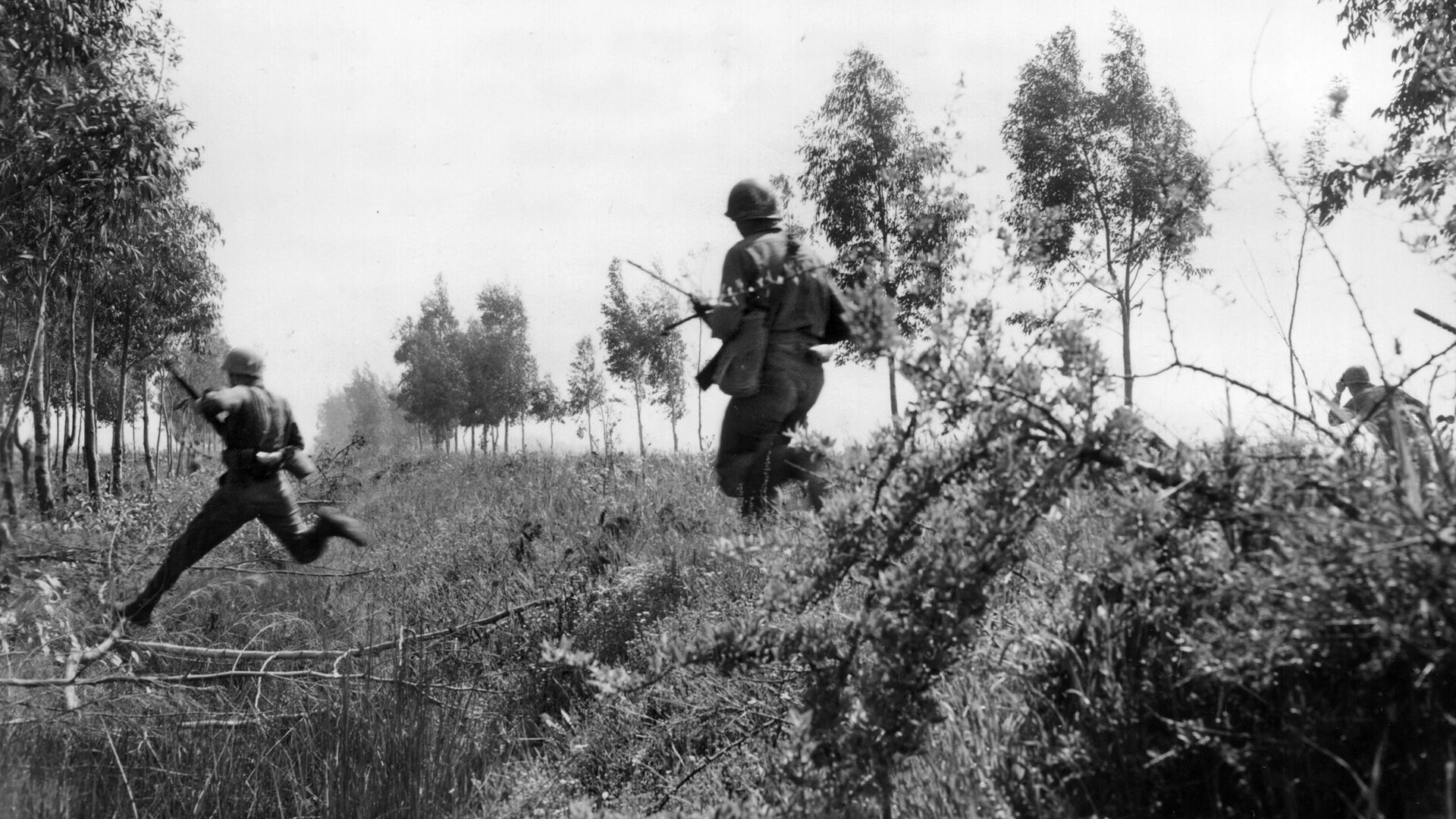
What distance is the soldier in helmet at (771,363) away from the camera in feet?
16.6

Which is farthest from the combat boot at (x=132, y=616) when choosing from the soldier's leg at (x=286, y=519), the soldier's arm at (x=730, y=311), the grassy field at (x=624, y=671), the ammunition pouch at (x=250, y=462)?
the soldier's arm at (x=730, y=311)

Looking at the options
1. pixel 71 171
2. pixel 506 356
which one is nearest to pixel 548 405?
pixel 506 356

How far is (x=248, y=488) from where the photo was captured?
17.8 feet

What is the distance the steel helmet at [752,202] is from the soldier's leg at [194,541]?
349 centimetres

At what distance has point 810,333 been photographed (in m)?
5.26

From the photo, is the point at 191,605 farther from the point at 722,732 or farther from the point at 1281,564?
the point at 1281,564

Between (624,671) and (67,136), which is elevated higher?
(67,136)

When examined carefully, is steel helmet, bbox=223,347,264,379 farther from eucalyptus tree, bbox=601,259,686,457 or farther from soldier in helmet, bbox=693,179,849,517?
eucalyptus tree, bbox=601,259,686,457

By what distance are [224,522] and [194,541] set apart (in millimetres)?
204

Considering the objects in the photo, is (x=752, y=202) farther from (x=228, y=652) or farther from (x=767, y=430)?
(x=228, y=652)

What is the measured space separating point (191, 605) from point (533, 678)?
3.60 metres

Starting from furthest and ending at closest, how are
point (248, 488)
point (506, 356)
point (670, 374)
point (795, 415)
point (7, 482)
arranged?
point (506, 356) → point (670, 374) → point (248, 488) → point (795, 415) → point (7, 482)

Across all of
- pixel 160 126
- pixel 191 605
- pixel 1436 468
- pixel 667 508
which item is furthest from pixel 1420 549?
pixel 160 126

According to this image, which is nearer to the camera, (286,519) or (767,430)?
(767,430)
